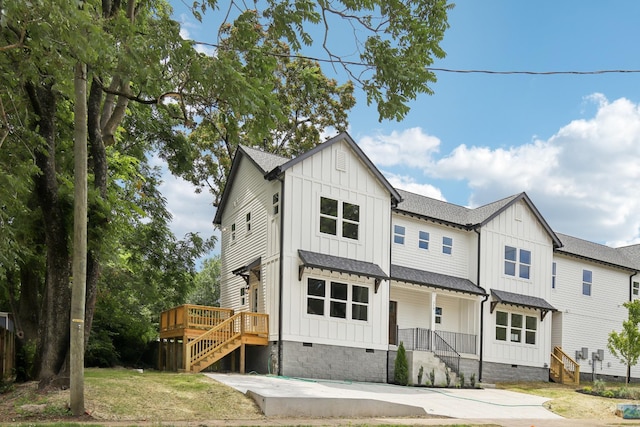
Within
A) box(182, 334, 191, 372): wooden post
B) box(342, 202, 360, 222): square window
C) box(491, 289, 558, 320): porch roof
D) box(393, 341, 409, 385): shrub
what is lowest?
box(393, 341, 409, 385): shrub

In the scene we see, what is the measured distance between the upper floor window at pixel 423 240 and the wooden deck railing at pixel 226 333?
25.2 ft

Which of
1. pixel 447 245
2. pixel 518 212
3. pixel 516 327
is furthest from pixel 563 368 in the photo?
pixel 447 245

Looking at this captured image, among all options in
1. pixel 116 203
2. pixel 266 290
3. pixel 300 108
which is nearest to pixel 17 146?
pixel 116 203

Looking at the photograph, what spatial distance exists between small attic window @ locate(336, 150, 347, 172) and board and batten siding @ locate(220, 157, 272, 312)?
2.58m

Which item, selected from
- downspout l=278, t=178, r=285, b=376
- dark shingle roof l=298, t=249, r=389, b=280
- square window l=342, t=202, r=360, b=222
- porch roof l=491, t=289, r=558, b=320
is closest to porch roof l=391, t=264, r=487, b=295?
porch roof l=491, t=289, r=558, b=320

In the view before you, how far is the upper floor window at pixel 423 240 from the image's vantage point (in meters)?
26.5

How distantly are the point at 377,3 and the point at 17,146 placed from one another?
8.16 metres

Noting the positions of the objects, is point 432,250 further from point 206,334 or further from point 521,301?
point 206,334

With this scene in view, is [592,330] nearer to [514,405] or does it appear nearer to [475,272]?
[475,272]

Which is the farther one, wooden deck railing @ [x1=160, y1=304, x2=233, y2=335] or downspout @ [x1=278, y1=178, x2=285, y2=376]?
wooden deck railing @ [x1=160, y1=304, x2=233, y2=335]

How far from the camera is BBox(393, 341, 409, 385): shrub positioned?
2284 centimetres

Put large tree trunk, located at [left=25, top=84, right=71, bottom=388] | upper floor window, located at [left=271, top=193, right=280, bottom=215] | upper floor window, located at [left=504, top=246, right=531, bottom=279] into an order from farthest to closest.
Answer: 1. upper floor window, located at [left=504, top=246, right=531, bottom=279]
2. upper floor window, located at [left=271, top=193, right=280, bottom=215]
3. large tree trunk, located at [left=25, top=84, right=71, bottom=388]

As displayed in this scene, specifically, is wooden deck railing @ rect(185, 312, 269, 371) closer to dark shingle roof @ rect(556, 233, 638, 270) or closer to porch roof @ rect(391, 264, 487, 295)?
porch roof @ rect(391, 264, 487, 295)

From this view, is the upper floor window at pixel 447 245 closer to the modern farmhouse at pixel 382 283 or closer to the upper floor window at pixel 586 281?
the modern farmhouse at pixel 382 283
